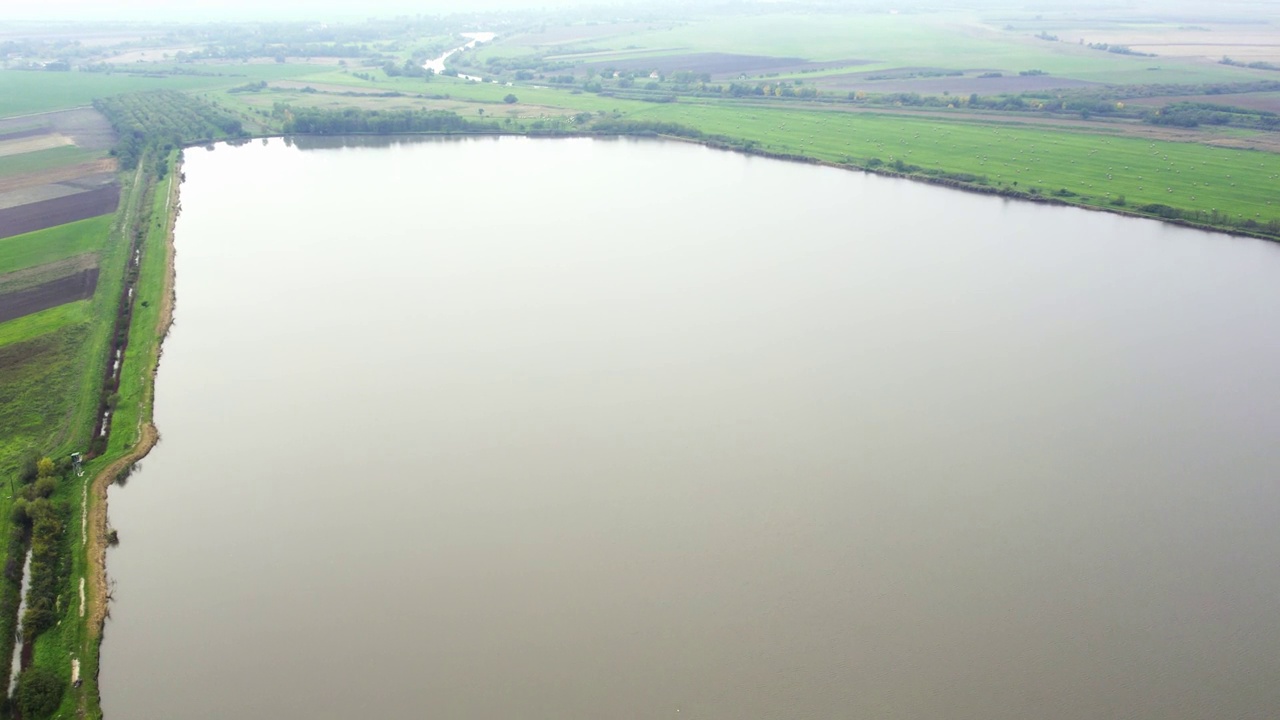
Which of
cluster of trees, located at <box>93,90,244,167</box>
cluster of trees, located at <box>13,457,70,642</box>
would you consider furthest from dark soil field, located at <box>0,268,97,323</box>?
cluster of trees, located at <box>93,90,244,167</box>

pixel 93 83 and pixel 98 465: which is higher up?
pixel 93 83

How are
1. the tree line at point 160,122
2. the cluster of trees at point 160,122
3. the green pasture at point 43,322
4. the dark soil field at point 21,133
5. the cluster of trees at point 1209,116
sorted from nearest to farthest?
the green pasture at point 43,322, the tree line at point 160,122, the cluster of trees at point 160,122, the cluster of trees at point 1209,116, the dark soil field at point 21,133

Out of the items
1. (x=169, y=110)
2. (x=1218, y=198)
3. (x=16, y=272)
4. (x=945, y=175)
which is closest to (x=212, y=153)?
(x=169, y=110)

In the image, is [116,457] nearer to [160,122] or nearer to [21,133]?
[160,122]

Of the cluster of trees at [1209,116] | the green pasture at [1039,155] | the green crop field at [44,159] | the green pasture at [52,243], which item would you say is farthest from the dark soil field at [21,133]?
the cluster of trees at [1209,116]

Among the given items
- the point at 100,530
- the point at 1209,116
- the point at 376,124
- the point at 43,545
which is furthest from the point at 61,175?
the point at 1209,116

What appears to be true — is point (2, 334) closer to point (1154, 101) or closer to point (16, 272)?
point (16, 272)

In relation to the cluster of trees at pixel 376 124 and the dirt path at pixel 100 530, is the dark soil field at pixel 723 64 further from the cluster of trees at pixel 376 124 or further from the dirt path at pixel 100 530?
the dirt path at pixel 100 530
